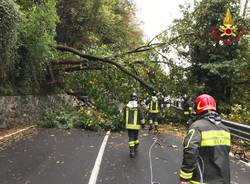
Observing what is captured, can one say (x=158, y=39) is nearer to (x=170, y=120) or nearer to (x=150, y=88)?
(x=150, y=88)

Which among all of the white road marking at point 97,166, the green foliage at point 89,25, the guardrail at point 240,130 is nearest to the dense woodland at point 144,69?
the guardrail at point 240,130

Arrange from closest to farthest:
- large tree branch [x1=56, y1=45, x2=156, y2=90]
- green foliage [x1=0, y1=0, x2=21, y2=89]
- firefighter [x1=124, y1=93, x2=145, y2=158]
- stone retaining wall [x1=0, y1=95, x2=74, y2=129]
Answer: firefighter [x1=124, y1=93, x2=145, y2=158]
green foliage [x1=0, y1=0, x2=21, y2=89]
stone retaining wall [x1=0, y1=95, x2=74, y2=129]
large tree branch [x1=56, y1=45, x2=156, y2=90]

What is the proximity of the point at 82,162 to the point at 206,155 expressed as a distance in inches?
231

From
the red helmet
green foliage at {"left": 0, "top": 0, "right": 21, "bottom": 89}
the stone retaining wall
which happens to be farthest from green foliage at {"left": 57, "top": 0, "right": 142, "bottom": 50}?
the red helmet

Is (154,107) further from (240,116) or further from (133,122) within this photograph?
(133,122)

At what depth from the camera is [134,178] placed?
7.94m

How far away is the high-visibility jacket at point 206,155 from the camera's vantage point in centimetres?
410

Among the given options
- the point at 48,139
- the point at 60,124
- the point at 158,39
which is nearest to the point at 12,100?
the point at 60,124

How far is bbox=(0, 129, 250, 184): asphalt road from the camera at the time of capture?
25.7 feet

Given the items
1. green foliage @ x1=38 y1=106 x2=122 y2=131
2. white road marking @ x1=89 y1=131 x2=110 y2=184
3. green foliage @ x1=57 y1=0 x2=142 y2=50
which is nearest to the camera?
white road marking @ x1=89 y1=131 x2=110 y2=184

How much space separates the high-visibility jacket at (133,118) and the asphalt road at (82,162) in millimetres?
900

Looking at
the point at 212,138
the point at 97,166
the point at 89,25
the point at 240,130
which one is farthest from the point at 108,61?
the point at 212,138

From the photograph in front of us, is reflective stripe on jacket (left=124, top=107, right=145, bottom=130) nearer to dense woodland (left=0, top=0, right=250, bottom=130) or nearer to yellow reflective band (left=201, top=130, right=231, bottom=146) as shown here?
dense woodland (left=0, top=0, right=250, bottom=130)

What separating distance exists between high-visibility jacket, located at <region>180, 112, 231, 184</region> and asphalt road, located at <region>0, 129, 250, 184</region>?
3653mm
